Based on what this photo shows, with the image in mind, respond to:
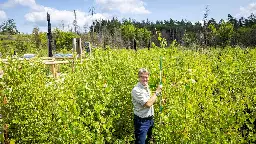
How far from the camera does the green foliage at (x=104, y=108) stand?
408 centimetres

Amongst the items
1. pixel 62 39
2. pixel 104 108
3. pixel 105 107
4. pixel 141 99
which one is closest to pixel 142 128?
pixel 141 99

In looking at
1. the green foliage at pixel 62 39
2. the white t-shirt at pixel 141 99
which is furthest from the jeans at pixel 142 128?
the green foliage at pixel 62 39

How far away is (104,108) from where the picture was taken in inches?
164

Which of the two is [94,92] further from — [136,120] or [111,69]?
[111,69]

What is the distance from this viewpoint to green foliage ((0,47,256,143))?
408 centimetres

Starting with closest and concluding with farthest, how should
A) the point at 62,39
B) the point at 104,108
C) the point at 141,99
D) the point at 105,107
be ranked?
1. the point at 104,108
2. the point at 141,99
3. the point at 105,107
4. the point at 62,39

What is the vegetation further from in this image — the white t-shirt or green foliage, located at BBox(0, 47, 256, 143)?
the white t-shirt

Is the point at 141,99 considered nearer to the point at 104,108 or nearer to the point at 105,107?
the point at 105,107

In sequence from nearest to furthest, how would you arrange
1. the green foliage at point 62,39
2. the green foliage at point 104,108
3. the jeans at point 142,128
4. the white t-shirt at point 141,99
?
1. the green foliage at point 104,108
2. the white t-shirt at point 141,99
3. the jeans at point 142,128
4. the green foliage at point 62,39

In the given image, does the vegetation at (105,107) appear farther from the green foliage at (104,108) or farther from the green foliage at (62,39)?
the green foliage at (62,39)

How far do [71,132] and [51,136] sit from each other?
108 centimetres

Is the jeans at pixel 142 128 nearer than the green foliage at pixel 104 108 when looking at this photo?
No

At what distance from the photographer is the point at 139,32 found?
72250 millimetres

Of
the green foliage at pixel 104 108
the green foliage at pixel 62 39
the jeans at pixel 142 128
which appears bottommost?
the jeans at pixel 142 128
